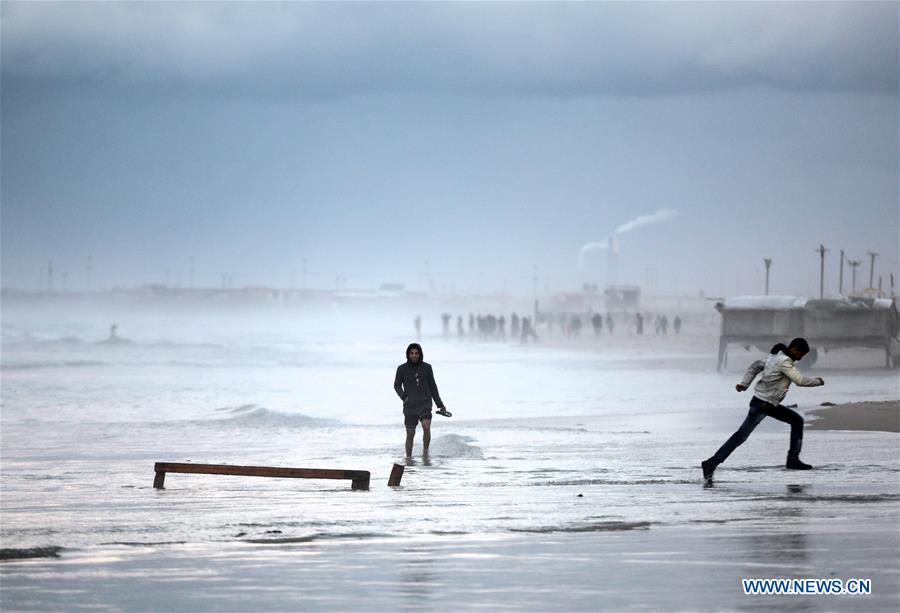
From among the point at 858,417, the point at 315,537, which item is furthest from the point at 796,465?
the point at 858,417

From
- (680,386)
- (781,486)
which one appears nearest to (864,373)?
(680,386)

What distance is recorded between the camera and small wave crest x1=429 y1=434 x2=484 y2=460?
17.2 meters

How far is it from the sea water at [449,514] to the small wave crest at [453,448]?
4 centimetres

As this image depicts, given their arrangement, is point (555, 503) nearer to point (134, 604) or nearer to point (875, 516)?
point (875, 516)

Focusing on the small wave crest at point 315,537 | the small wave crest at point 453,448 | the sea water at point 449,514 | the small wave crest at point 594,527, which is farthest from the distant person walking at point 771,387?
the small wave crest at point 315,537

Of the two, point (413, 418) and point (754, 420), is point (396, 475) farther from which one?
point (754, 420)

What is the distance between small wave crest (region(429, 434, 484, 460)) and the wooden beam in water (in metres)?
3.79

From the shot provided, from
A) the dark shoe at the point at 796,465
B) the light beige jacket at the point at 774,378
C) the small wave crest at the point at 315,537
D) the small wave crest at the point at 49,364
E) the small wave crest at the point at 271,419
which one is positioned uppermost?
the light beige jacket at the point at 774,378

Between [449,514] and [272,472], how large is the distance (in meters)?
2.62

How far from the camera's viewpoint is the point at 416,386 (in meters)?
16.6

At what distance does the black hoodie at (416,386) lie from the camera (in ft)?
54.2

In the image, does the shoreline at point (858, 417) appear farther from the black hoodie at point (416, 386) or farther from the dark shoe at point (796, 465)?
the black hoodie at point (416, 386)

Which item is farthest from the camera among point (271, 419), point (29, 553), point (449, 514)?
point (271, 419)

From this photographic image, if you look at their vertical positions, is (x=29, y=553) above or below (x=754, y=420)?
below
